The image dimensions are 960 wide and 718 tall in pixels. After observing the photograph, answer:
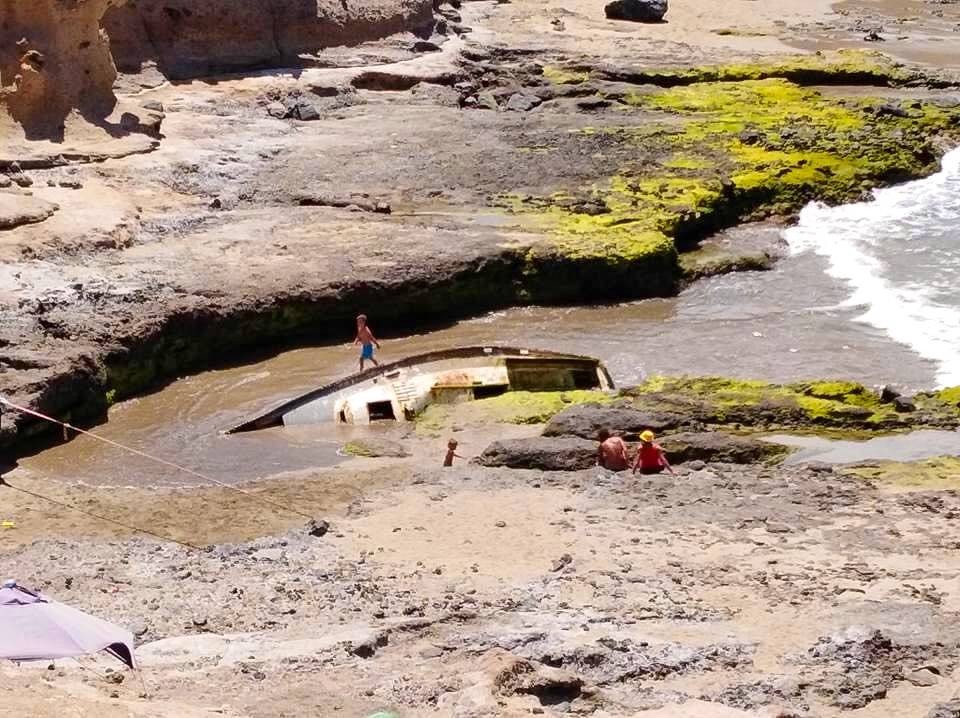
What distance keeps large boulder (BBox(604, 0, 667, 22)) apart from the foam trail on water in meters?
12.7

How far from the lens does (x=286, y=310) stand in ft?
73.0

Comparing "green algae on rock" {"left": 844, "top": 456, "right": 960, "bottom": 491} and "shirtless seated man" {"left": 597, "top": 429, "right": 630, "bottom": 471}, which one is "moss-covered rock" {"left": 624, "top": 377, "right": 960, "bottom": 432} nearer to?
"green algae on rock" {"left": 844, "top": 456, "right": 960, "bottom": 491}

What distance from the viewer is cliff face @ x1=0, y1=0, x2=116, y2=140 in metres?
26.3

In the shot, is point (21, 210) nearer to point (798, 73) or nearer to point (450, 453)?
point (450, 453)

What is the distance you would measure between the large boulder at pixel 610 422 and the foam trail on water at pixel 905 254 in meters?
4.74

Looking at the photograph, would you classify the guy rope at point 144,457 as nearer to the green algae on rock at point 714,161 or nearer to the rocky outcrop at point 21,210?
the rocky outcrop at point 21,210

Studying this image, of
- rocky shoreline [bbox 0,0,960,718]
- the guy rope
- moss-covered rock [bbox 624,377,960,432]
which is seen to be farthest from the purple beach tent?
moss-covered rock [bbox 624,377,960,432]

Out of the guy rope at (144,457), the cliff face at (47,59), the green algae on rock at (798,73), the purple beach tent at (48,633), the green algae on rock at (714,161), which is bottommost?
the guy rope at (144,457)

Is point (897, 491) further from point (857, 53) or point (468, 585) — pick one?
point (857, 53)

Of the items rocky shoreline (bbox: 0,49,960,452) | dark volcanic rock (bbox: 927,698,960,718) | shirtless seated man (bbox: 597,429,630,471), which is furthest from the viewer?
rocky shoreline (bbox: 0,49,960,452)

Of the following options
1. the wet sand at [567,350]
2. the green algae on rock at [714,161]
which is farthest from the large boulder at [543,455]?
the green algae on rock at [714,161]

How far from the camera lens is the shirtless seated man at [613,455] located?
17422 millimetres

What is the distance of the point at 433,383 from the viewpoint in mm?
20297

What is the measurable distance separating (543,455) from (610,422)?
119cm
